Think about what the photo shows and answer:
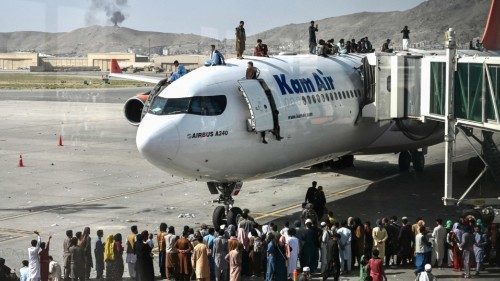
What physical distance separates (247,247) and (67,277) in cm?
413

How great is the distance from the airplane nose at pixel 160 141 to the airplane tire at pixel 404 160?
15.3m

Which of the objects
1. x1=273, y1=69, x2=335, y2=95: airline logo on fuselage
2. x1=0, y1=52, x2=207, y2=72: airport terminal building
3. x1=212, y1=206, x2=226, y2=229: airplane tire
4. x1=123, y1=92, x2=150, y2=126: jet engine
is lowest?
x1=212, y1=206, x2=226, y2=229: airplane tire

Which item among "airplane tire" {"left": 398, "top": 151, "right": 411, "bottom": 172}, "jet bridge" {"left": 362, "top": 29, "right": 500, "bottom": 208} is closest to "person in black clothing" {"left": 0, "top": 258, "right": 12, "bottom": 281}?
"jet bridge" {"left": 362, "top": 29, "right": 500, "bottom": 208}

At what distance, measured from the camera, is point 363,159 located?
124 ft

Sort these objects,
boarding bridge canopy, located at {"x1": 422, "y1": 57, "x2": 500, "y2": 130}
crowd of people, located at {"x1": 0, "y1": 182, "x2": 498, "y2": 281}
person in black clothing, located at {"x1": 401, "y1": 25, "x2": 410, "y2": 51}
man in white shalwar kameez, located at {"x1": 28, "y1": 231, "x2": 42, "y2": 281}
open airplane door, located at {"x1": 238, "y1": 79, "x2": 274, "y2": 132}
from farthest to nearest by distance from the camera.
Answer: person in black clothing, located at {"x1": 401, "y1": 25, "x2": 410, "y2": 51}, open airplane door, located at {"x1": 238, "y1": 79, "x2": 274, "y2": 132}, boarding bridge canopy, located at {"x1": 422, "y1": 57, "x2": 500, "y2": 130}, crowd of people, located at {"x1": 0, "y1": 182, "x2": 498, "y2": 281}, man in white shalwar kameez, located at {"x1": 28, "y1": 231, "x2": 42, "y2": 281}

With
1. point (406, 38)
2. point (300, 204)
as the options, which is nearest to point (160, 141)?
point (300, 204)

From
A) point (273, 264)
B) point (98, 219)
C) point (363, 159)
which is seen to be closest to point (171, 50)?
point (363, 159)

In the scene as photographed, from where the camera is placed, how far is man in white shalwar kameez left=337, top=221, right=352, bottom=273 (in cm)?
1892

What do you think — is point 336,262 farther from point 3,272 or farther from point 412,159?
point 412,159

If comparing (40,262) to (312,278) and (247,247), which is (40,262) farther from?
(312,278)

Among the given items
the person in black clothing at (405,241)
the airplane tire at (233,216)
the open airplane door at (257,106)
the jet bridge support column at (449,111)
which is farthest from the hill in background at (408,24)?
the airplane tire at (233,216)

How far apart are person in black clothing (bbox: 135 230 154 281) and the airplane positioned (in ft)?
10.1

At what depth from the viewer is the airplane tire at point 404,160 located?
33.4 m

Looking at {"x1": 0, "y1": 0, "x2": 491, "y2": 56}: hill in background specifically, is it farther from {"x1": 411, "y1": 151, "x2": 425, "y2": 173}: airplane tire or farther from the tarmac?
the tarmac
